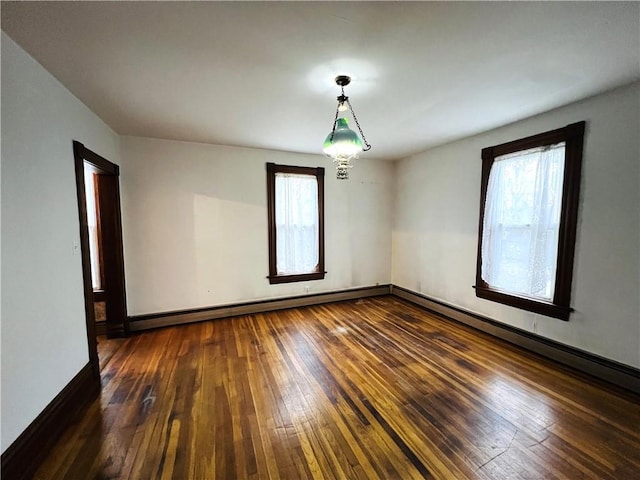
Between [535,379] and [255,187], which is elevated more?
[255,187]

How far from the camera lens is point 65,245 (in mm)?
2168

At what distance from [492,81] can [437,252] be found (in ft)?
8.53

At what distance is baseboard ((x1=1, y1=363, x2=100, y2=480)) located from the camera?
1.52 metres

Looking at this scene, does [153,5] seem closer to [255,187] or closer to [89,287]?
[89,287]

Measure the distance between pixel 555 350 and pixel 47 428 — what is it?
440 centimetres

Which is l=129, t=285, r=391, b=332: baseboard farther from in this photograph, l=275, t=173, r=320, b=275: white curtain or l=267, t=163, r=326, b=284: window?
l=275, t=173, r=320, b=275: white curtain

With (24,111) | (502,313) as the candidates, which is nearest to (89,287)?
(24,111)

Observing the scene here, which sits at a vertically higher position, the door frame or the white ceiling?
the white ceiling

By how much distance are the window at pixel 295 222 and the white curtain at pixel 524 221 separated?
8.22 ft

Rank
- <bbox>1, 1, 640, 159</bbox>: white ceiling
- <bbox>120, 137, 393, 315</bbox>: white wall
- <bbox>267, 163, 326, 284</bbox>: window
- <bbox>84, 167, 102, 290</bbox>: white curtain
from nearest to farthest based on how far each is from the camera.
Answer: <bbox>1, 1, 640, 159</bbox>: white ceiling, <bbox>84, 167, 102, 290</bbox>: white curtain, <bbox>120, 137, 393, 315</bbox>: white wall, <bbox>267, 163, 326, 284</bbox>: window

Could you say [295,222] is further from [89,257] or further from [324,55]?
[324,55]

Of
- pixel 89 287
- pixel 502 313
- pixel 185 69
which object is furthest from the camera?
pixel 502 313

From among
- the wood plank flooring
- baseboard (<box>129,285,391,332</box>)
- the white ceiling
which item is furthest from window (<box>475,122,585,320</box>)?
baseboard (<box>129,285,391,332</box>)

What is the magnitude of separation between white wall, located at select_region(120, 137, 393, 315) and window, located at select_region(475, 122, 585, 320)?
2289 mm
